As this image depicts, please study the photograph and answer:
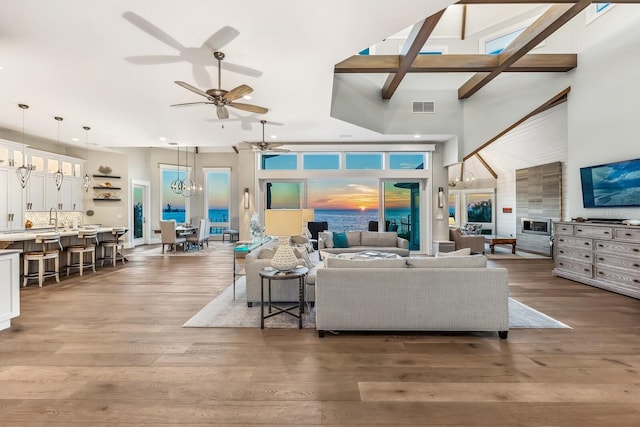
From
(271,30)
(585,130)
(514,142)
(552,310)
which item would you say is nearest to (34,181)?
(271,30)

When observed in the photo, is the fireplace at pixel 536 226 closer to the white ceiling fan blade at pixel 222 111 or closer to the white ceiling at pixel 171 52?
the white ceiling at pixel 171 52

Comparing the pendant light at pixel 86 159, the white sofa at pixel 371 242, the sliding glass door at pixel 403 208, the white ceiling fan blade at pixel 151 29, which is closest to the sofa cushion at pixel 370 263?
the white ceiling fan blade at pixel 151 29

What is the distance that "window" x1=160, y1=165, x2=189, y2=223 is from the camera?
11.9 m

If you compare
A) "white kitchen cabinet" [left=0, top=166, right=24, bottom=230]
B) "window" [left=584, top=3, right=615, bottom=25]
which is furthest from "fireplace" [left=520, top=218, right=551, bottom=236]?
"white kitchen cabinet" [left=0, top=166, right=24, bottom=230]

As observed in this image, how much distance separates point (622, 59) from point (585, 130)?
3.91 ft

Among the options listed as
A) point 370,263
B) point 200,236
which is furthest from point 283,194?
point 370,263

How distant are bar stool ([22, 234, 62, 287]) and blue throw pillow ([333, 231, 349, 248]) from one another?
534 centimetres

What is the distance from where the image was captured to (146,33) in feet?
10.4

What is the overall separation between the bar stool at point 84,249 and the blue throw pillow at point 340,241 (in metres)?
5.14

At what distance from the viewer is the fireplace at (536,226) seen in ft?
28.3

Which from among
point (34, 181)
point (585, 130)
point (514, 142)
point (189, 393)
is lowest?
point (189, 393)

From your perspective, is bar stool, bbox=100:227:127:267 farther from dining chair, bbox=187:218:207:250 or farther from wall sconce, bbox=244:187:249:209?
wall sconce, bbox=244:187:249:209

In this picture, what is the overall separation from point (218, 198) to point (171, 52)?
940cm

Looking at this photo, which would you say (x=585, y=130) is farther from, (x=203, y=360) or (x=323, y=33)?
(x=203, y=360)
